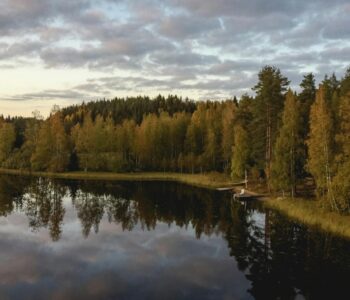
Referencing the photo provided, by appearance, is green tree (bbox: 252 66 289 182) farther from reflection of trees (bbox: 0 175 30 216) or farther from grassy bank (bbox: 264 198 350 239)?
reflection of trees (bbox: 0 175 30 216)

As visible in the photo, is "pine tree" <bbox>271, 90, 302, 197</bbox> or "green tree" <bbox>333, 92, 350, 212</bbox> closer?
"green tree" <bbox>333, 92, 350, 212</bbox>

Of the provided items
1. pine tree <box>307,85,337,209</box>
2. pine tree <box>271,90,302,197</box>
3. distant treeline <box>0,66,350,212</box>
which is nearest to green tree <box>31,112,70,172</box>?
distant treeline <box>0,66,350,212</box>

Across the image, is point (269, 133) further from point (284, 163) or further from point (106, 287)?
point (106, 287)

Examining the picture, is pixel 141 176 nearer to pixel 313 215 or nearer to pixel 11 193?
pixel 11 193

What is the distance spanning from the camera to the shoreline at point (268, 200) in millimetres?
43697

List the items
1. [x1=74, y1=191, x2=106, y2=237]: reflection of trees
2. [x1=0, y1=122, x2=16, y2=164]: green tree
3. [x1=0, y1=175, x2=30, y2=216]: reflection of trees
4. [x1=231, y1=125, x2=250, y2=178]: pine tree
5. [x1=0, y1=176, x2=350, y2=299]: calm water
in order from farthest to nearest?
[x1=0, y1=122, x2=16, y2=164]: green tree < [x1=231, y1=125, x2=250, y2=178]: pine tree < [x1=0, y1=175, x2=30, y2=216]: reflection of trees < [x1=74, y1=191, x2=106, y2=237]: reflection of trees < [x1=0, y1=176, x2=350, y2=299]: calm water

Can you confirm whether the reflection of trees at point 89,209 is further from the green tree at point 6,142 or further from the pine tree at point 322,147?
the green tree at point 6,142

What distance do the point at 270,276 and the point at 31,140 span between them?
111615 millimetres

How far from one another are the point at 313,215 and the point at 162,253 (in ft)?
64.4

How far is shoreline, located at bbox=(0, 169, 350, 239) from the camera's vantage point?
43.7m


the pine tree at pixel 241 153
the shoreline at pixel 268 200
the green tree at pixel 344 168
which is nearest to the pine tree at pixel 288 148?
the shoreline at pixel 268 200

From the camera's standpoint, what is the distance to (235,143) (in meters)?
80.8

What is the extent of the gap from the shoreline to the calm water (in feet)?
5.33

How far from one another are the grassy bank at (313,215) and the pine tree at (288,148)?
2978mm
